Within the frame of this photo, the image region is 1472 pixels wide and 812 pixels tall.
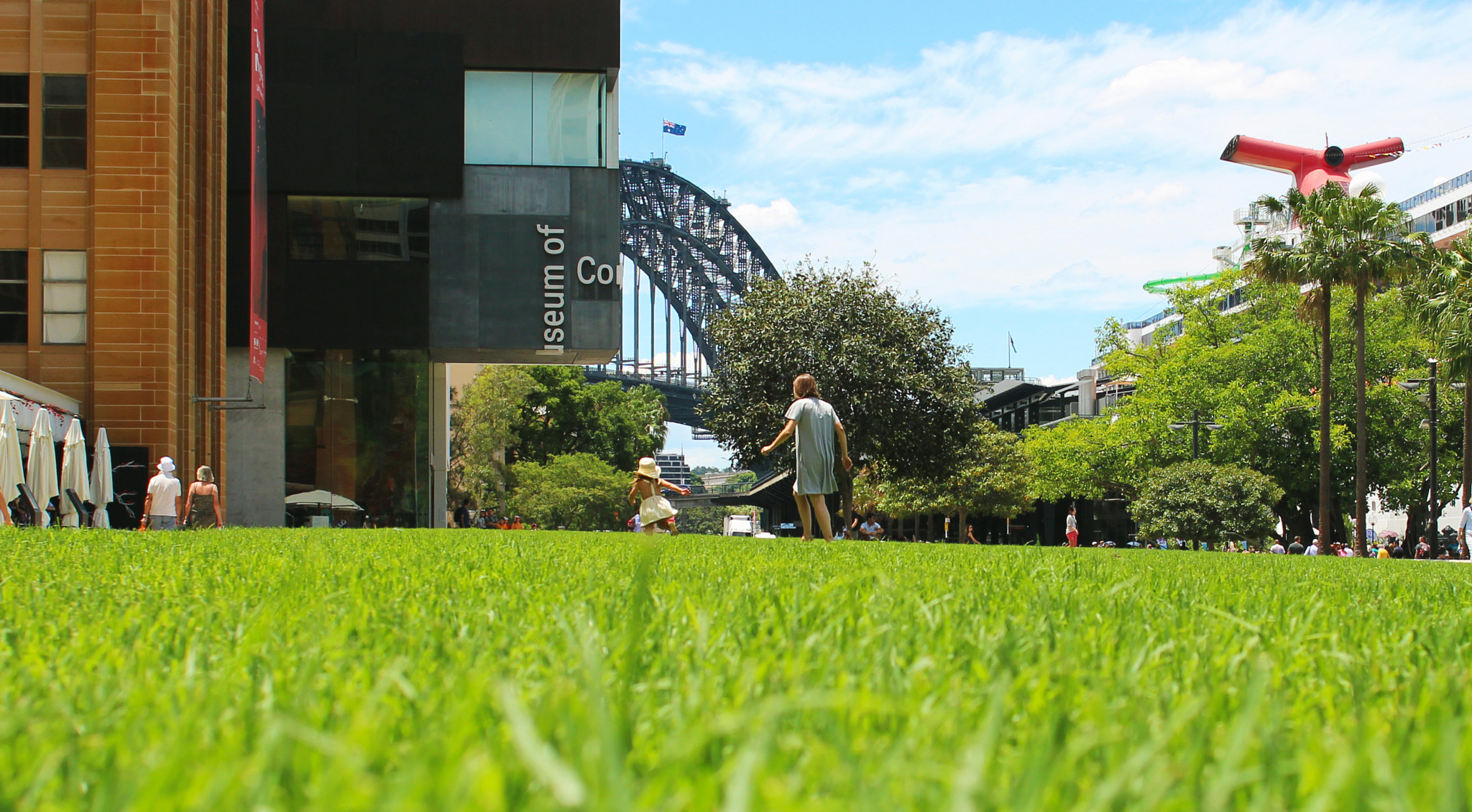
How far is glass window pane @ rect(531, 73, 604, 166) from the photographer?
96.4 ft

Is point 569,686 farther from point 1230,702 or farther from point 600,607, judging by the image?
point 600,607

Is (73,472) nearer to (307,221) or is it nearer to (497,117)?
(307,221)

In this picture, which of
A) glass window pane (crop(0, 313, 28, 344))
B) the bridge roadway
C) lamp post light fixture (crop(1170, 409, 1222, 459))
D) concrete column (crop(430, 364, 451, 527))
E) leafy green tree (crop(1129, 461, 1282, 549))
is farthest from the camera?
the bridge roadway

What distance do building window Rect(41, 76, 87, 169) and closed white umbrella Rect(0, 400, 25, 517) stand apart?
29.2 feet

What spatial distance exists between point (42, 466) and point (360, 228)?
1315 cm

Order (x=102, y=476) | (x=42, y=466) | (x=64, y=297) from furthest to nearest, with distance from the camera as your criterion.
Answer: (x=64, y=297)
(x=102, y=476)
(x=42, y=466)

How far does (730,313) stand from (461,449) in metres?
25.9

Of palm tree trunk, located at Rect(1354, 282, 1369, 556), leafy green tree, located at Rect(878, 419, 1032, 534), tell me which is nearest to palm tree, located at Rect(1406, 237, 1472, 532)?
palm tree trunk, located at Rect(1354, 282, 1369, 556)

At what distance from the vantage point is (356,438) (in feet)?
88.5

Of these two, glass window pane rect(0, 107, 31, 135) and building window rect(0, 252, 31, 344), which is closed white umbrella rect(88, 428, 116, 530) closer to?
building window rect(0, 252, 31, 344)

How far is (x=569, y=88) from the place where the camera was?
1161 inches

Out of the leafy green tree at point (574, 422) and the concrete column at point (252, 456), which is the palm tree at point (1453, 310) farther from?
the leafy green tree at point (574, 422)

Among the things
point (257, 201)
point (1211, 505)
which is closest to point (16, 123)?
point (257, 201)

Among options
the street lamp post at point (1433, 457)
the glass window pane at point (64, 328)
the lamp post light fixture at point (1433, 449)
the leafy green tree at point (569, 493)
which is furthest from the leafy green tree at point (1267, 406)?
the glass window pane at point (64, 328)
